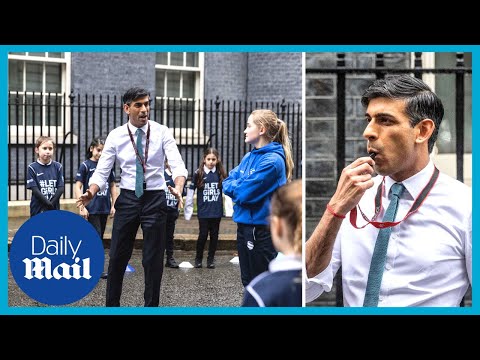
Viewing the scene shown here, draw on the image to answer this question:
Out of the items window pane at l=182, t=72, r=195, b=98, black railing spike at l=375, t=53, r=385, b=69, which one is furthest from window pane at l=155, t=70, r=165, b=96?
black railing spike at l=375, t=53, r=385, b=69

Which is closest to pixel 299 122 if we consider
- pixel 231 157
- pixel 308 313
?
pixel 231 157

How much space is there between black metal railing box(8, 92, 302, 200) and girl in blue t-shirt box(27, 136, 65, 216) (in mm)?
38

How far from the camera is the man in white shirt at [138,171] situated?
4.86 meters

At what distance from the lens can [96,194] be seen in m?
4.89

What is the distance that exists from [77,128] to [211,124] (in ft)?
2.63

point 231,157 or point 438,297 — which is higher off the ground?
point 231,157

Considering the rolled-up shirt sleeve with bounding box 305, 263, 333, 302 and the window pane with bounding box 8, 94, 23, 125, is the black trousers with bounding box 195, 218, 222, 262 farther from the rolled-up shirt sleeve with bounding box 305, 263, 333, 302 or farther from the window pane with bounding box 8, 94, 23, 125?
the window pane with bounding box 8, 94, 23, 125

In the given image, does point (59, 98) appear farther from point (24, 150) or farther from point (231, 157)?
point (231, 157)

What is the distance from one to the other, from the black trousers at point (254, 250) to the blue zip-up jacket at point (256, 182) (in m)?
0.04

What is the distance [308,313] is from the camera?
4539 mm

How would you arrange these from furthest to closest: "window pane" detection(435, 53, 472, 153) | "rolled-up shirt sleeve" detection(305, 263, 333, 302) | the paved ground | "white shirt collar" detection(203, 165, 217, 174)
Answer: "white shirt collar" detection(203, 165, 217, 174) < the paved ground < "window pane" detection(435, 53, 472, 153) < "rolled-up shirt sleeve" detection(305, 263, 333, 302)

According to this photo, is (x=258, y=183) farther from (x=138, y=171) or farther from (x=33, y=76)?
(x=33, y=76)

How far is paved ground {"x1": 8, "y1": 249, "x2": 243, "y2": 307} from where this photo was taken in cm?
474

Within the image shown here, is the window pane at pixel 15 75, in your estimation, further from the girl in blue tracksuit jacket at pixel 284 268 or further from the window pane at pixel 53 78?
the girl in blue tracksuit jacket at pixel 284 268
